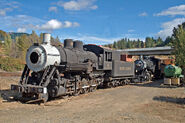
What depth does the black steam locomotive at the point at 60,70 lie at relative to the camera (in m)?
9.58

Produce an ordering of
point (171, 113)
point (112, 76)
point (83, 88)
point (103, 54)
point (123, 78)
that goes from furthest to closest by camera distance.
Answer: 1. point (123, 78)
2. point (112, 76)
3. point (103, 54)
4. point (83, 88)
5. point (171, 113)

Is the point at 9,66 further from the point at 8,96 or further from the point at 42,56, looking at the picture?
the point at 42,56

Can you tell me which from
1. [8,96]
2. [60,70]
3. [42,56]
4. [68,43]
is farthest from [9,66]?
[42,56]

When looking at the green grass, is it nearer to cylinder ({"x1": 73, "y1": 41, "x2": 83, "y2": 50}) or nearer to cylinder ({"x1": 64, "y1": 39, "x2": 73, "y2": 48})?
cylinder ({"x1": 73, "y1": 41, "x2": 83, "y2": 50})

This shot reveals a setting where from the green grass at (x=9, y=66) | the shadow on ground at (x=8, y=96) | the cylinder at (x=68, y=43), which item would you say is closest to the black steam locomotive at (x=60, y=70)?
the cylinder at (x=68, y=43)

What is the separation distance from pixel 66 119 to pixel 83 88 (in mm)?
6046

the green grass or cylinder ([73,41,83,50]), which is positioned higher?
cylinder ([73,41,83,50])

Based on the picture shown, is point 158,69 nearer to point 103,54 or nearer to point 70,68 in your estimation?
point 103,54

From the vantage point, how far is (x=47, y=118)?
255 inches

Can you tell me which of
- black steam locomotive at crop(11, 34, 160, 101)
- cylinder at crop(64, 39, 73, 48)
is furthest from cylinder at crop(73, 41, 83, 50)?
cylinder at crop(64, 39, 73, 48)

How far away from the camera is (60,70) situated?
34.7ft

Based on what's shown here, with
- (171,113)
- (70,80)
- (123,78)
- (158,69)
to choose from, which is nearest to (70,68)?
(70,80)

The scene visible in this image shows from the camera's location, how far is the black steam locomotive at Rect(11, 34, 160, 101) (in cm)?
958

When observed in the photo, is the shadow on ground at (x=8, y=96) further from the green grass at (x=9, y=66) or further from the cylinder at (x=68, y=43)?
the green grass at (x=9, y=66)
